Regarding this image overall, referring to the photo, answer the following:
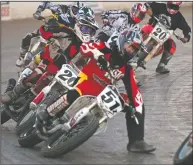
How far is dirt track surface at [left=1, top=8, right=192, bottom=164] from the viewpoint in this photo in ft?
26.9

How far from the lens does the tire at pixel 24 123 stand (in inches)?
367

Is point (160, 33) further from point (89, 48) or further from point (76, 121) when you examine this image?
point (76, 121)

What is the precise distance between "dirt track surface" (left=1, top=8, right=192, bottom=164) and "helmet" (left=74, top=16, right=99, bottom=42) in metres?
1.43

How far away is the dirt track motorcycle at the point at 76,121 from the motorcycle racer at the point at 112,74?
0.09 metres

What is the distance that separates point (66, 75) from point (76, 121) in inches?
45.0

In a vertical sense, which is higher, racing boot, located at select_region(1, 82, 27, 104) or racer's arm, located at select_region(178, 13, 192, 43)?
racing boot, located at select_region(1, 82, 27, 104)

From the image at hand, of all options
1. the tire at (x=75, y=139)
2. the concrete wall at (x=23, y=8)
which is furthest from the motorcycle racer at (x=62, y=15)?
the concrete wall at (x=23, y=8)

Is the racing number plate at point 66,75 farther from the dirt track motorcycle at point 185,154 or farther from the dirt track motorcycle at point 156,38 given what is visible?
the dirt track motorcycle at point 156,38

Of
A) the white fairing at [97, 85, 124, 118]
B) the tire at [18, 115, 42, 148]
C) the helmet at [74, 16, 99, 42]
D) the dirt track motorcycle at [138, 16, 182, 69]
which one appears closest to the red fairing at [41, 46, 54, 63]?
the helmet at [74, 16, 99, 42]

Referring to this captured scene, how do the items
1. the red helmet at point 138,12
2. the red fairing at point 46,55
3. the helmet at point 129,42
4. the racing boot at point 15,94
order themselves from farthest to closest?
1. the red helmet at point 138,12
2. the red fairing at point 46,55
3. the racing boot at point 15,94
4. the helmet at point 129,42

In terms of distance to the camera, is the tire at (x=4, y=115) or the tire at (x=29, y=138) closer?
the tire at (x=29, y=138)

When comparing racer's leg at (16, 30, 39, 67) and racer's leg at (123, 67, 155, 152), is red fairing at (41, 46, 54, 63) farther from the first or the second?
racer's leg at (123, 67, 155, 152)

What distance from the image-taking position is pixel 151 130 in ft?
32.6

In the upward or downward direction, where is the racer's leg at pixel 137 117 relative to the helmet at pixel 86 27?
downward
